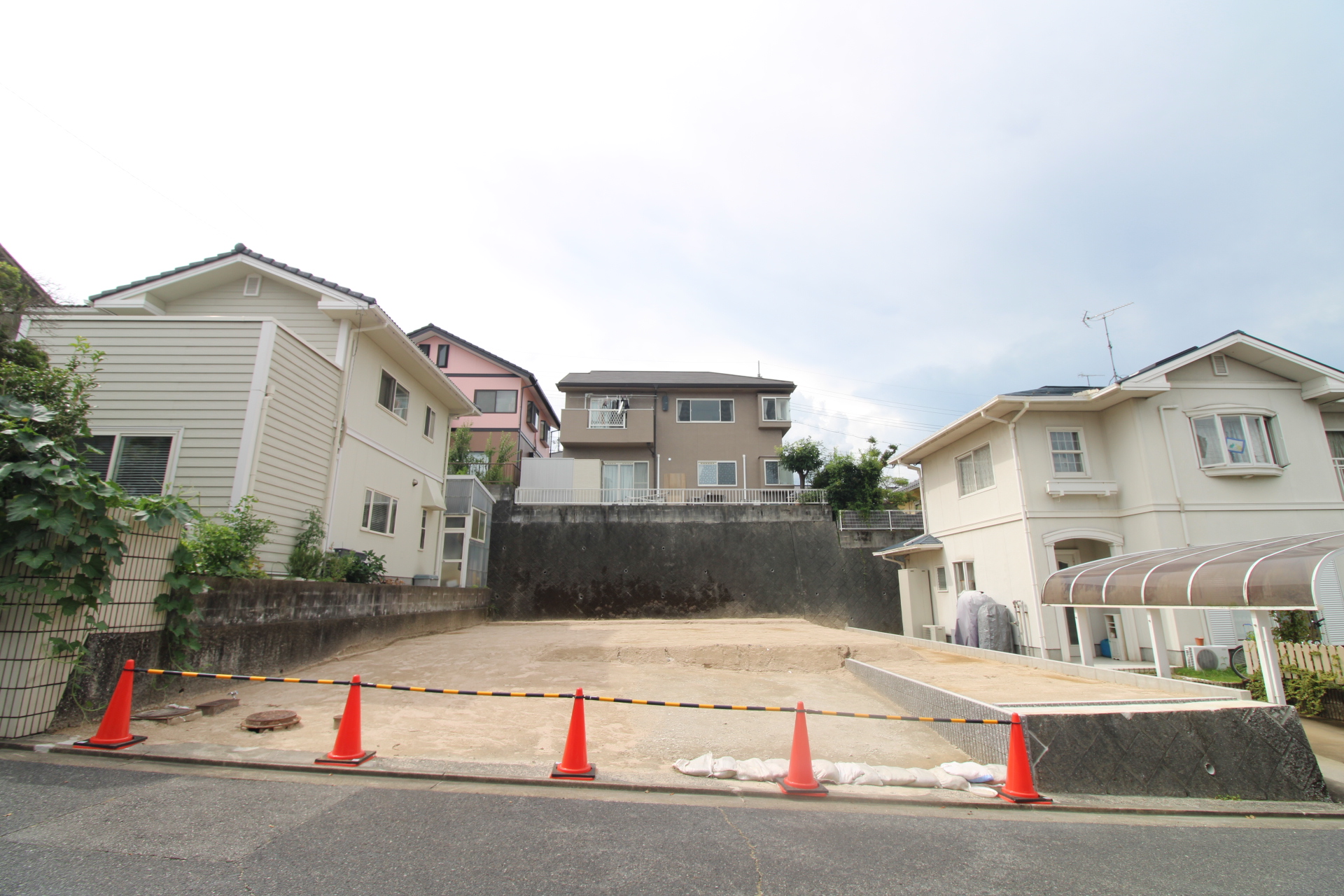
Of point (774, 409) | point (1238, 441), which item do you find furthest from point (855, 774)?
point (774, 409)

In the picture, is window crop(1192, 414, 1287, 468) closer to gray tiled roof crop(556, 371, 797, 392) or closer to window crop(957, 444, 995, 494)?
window crop(957, 444, 995, 494)

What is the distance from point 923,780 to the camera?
521cm

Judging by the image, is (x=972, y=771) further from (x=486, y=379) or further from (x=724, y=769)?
(x=486, y=379)

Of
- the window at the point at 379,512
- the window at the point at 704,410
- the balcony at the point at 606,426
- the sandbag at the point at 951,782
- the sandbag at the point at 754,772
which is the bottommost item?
the sandbag at the point at 951,782

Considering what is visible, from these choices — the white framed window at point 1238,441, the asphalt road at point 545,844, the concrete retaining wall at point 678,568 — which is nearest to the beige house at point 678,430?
the concrete retaining wall at point 678,568

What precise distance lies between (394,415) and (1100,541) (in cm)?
1648

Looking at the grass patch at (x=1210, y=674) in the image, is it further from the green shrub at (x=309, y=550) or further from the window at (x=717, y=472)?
the window at (x=717, y=472)

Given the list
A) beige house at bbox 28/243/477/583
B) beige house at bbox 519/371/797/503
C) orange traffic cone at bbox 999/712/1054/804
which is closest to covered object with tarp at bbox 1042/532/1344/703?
orange traffic cone at bbox 999/712/1054/804

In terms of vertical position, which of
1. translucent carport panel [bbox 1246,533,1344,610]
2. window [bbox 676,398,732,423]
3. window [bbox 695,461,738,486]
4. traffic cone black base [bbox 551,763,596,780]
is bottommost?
traffic cone black base [bbox 551,763,596,780]

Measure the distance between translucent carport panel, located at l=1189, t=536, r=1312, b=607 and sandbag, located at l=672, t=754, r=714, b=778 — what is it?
6.32 meters

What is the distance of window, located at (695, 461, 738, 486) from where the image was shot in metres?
27.0

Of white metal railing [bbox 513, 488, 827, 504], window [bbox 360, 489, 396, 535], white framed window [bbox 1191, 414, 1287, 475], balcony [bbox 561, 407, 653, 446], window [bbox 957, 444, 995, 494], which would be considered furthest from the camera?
balcony [bbox 561, 407, 653, 446]

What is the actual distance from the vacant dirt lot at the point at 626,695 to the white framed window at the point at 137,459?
3641 millimetres

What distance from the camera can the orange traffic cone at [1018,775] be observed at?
5.02 m
